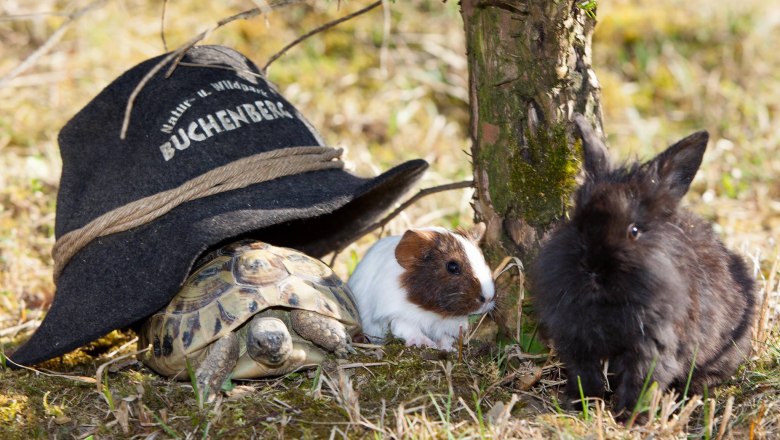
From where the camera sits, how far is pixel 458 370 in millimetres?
3297

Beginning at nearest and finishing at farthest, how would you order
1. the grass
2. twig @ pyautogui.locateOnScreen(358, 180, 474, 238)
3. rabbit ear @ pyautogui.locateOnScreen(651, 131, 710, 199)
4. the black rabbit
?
the black rabbit → rabbit ear @ pyautogui.locateOnScreen(651, 131, 710, 199) → the grass → twig @ pyautogui.locateOnScreen(358, 180, 474, 238)

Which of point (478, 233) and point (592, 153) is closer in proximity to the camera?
point (592, 153)

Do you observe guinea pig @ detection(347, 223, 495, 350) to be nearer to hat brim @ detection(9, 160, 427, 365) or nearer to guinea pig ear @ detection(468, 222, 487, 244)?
guinea pig ear @ detection(468, 222, 487, 244)

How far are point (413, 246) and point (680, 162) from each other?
1225mm

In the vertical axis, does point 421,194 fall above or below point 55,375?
above

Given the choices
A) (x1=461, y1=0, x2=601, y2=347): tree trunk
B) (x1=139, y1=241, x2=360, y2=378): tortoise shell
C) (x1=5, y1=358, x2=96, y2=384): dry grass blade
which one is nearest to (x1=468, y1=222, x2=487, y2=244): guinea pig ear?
(x1=461, y1=0, x2=601, y2=347): tree trunk

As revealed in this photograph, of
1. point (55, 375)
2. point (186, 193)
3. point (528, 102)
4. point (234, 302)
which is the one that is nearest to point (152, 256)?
point (186, 193)

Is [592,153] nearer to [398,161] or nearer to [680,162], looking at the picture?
[680,162]

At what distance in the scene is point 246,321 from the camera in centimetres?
336

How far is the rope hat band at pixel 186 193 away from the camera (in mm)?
3438

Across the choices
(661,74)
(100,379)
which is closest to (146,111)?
(100,379)

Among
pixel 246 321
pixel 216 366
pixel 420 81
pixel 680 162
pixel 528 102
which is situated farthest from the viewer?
pixel 420 81

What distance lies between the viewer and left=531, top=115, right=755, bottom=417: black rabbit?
2.72m

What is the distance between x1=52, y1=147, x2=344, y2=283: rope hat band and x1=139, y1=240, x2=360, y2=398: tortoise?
284mm
